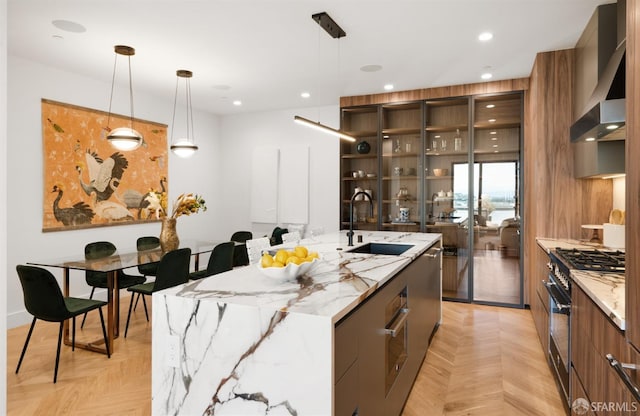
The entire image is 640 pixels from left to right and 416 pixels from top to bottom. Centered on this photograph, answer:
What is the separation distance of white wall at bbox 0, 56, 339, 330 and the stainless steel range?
365 cm

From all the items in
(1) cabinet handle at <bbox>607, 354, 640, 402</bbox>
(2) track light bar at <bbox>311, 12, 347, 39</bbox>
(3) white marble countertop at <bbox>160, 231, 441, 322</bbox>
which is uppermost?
(2) track light bar at <bbox>311, 12, 347, 39</bbox>

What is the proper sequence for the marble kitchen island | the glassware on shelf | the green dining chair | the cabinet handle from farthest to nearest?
the glassware on shelf → the green dining chair → the marble kitchen island → the cabinet handle

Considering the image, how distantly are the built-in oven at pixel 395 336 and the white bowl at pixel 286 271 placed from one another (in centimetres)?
50

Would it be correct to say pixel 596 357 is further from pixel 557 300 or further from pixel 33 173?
pixel 33 173

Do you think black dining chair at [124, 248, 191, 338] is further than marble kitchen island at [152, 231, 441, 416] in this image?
Yes

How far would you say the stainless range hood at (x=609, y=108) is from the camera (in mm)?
2145

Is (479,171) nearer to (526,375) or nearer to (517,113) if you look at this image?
(517,113)

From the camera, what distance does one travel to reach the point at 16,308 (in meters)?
4.02

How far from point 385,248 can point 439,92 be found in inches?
101

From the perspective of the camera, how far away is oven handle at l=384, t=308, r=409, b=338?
2.04 metres

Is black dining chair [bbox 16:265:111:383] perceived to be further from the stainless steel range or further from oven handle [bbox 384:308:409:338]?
the stainless steel range

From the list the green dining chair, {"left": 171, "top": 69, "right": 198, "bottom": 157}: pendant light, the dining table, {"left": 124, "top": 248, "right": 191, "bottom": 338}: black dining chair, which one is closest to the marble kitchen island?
{"left": 124, "top": 248, "right": 191, "bottom": 338}: black dining chair

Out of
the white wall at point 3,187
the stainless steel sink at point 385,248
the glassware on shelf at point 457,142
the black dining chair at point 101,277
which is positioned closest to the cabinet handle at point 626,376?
the stainless steel sink at point 385,248

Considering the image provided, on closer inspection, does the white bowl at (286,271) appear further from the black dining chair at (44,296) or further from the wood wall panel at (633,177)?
the black dining chair at (44,296)
